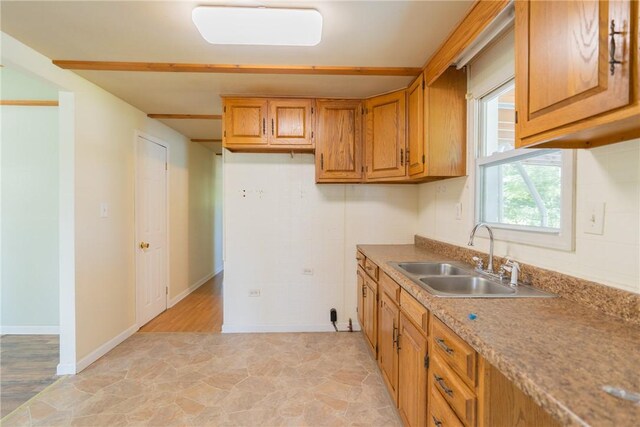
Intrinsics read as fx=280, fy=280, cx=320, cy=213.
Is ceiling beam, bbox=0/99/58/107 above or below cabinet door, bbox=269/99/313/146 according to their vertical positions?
above

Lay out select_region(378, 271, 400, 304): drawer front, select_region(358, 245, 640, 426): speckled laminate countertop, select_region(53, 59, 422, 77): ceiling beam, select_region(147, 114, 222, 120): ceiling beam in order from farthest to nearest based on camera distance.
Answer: select_region(147, 114, 222, 120): ceiling beam
select_region(53, 59, 422, 77): ceiling beam
select_region(378, 271, 400, 304): drawer front
select_region(358, 245, 640, 426): speckled laminate countertop

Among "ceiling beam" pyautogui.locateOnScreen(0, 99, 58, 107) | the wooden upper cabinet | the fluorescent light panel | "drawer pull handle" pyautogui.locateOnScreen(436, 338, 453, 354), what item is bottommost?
"drawer pull handle" pyautogui.locateOnScreen(436, 338, 453, 354)

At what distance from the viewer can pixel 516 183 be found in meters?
1.71

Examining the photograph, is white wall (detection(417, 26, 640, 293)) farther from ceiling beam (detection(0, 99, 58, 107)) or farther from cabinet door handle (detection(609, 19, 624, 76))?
ceiling beam (detection(0, 99, 58, 107))

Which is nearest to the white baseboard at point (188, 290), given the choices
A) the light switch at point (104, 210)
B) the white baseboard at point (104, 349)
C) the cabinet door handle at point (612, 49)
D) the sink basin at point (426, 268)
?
the white baseboard at point (104, 349)

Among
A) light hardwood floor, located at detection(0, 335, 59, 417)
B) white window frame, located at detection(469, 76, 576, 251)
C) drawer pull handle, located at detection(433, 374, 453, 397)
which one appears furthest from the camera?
light hardwood floor, located at detection(0, 335, 59, 417)

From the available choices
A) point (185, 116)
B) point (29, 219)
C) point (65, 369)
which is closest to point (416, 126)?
point (185, 116)

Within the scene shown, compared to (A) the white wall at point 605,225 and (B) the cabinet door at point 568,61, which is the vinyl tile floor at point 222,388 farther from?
(B) the cabinet door at point 568,61

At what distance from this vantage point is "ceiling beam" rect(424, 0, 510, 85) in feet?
4.47

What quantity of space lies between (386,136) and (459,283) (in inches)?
Answer: 56.4

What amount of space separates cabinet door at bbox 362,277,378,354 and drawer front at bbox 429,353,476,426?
91 cm

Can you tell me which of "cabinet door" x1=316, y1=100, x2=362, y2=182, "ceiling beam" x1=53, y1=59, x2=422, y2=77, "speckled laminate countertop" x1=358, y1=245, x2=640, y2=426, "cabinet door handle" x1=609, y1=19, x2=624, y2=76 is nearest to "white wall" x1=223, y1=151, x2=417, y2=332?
"cabinet door" x1=316, y1=100, x2=362, y2=182

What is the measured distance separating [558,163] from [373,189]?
175 cm

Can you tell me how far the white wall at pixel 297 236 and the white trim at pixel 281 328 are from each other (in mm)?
10
